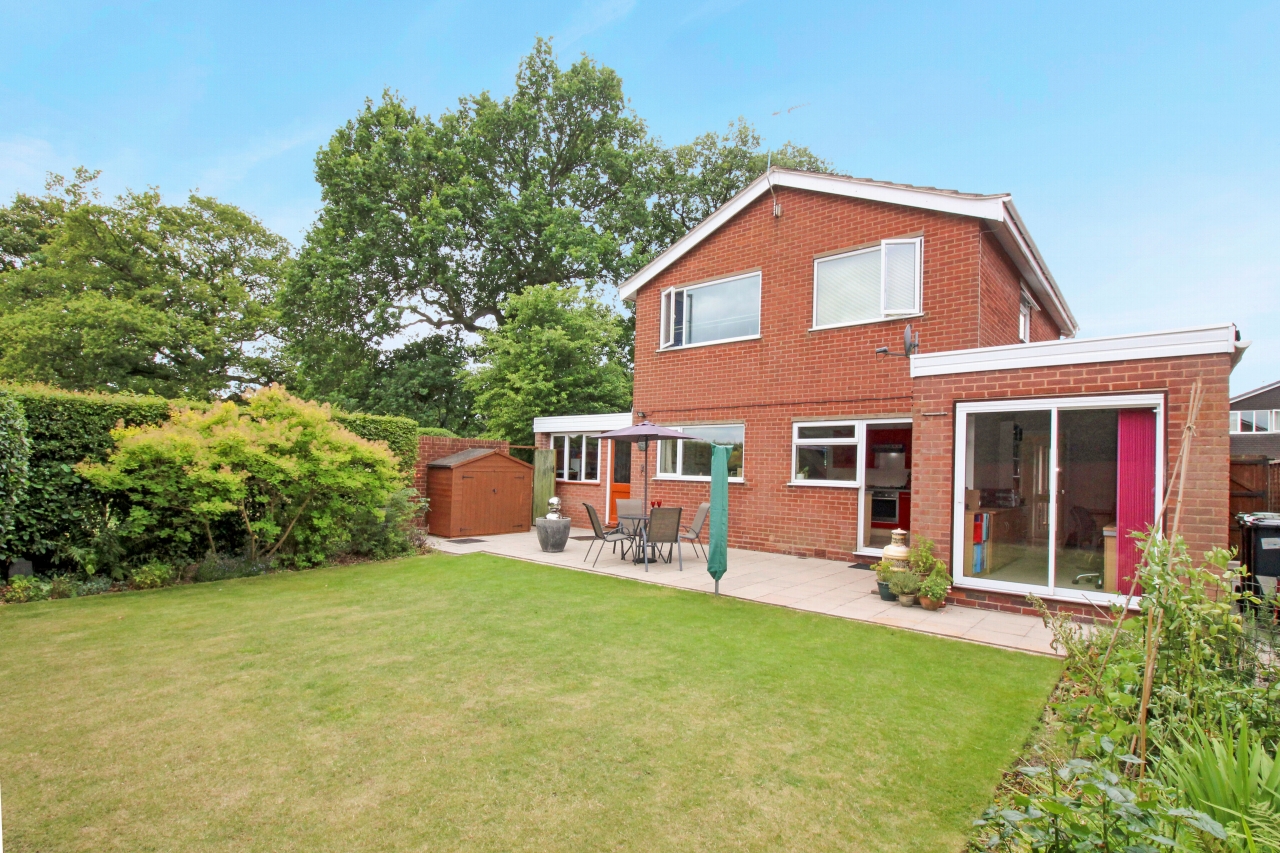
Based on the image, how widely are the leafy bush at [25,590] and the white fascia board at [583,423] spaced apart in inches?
366

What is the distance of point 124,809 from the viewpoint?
105 inches

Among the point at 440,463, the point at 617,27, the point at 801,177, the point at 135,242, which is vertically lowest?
the point at 440,463

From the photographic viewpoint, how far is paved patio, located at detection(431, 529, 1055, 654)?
5836 mm

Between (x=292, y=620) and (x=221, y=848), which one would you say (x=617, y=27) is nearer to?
(x=292, y=620)

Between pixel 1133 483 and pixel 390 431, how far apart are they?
11.0 m

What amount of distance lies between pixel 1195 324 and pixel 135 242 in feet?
99.0

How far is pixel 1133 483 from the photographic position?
5.98 meters

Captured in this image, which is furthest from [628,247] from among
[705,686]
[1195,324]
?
[705,686]

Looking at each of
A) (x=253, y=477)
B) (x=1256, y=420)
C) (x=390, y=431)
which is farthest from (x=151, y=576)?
(x=1256, y=420)

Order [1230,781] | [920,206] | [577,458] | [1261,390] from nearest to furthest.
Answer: [1230,781], [920,206], [577,458], [1261,390]

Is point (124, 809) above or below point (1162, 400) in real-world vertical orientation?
below

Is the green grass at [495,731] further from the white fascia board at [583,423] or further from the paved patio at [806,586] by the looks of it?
the white fascia board at [583,423]

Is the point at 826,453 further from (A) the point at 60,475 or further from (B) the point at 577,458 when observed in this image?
(A) the point at 60,475

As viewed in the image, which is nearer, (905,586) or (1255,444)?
(905,586)
